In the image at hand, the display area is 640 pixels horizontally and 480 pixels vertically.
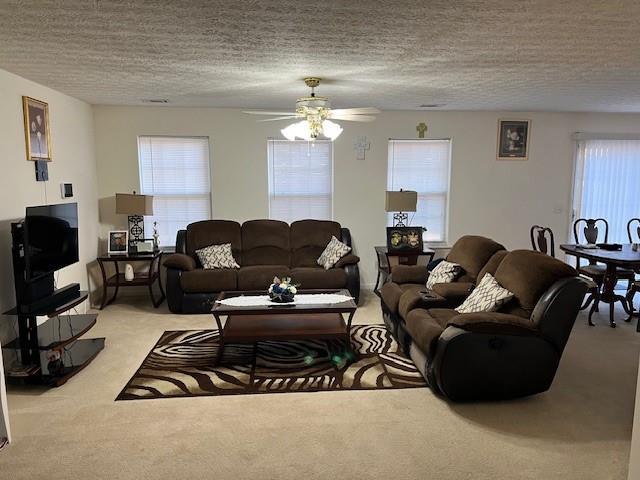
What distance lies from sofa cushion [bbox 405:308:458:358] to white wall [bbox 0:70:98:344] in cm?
329

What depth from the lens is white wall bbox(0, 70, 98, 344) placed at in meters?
3.66

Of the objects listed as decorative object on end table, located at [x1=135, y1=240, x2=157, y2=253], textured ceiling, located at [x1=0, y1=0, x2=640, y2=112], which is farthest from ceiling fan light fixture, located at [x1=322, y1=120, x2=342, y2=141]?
decorative object on end table, located at [x1=135, y1=240, x2=157, y2=253]

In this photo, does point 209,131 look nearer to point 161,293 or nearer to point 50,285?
point 161,293

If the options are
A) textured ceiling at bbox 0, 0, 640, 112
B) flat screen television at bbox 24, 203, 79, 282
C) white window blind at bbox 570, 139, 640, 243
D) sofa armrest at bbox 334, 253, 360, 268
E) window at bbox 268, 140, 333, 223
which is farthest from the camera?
white window blind at bbox 570, 139, 640, 243

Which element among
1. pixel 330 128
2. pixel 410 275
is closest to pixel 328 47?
pixel 330 128

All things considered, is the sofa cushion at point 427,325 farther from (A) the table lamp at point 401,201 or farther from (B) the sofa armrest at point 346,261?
(A) the table lamp at point 401,201

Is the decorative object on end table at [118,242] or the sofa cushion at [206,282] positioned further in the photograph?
the decorative object on end table at [118,242]

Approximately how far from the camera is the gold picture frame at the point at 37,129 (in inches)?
157

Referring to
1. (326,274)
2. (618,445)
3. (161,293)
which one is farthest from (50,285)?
(618,445)

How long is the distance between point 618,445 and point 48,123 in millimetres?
5296

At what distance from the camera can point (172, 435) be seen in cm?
268

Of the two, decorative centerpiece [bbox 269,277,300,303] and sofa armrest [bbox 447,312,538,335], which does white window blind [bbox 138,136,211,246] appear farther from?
sofa armrest [bbox 447,312,538,335]

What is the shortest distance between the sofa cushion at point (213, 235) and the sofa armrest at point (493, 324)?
10.6ft

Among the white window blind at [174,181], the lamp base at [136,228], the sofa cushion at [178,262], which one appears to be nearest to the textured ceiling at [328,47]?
the white window blind at [174,181]
